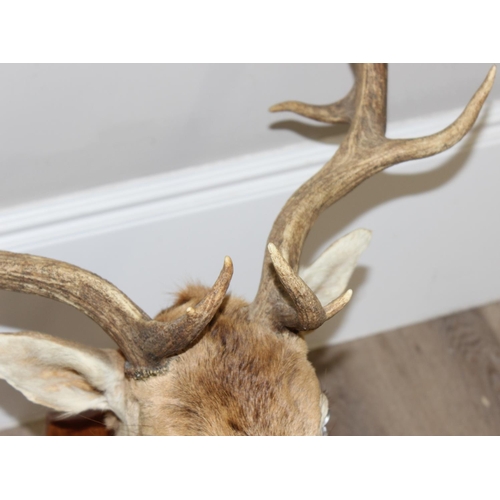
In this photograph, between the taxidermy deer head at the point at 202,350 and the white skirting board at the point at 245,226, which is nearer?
the taxidermy deer head at the point at 202,350

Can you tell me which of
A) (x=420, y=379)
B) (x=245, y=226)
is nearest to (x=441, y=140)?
(x=245, y=226)

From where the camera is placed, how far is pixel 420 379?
282 centimetres

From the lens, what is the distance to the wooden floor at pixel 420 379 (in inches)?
107

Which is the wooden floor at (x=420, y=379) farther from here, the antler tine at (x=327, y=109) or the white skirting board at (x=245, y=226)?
the antler tine at (x=327, y=109)

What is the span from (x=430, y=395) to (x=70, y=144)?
173 centimetres

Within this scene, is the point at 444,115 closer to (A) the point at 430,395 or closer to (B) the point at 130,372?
(A) the point at 430,395

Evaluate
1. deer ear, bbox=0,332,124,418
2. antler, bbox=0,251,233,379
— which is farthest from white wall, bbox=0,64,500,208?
deer ear, bbox=0,332,124,418

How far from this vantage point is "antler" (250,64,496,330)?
1.41 meters

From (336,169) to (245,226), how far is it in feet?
2.15

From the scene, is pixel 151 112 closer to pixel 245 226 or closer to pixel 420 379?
pixel 245 226

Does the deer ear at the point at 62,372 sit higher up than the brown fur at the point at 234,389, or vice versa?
the deer ear at the point at 62,372

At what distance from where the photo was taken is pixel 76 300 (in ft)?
4.57

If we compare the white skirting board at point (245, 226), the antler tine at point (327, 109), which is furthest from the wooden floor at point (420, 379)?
the antler tine at point (327, 109)

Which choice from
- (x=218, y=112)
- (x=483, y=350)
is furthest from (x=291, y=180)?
(x=483, y=350)
